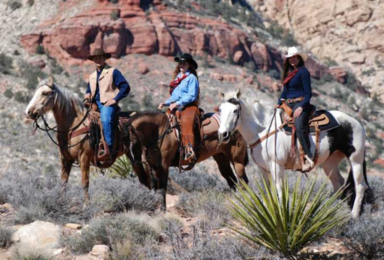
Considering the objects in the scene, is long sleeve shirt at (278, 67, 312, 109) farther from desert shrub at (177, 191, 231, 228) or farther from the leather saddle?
desert shrub at (177, 191, 231, 228)

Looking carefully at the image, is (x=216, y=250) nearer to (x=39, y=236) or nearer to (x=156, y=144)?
(x=39, y=236)

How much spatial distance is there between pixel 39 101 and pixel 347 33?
6405 centimetres

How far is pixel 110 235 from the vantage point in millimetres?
5902

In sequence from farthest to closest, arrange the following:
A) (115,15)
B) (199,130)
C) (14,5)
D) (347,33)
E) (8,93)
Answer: (347,33) < (14,5) < (115,15) < (8,93) < (199,130)

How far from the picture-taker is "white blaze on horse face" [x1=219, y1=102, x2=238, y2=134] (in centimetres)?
655

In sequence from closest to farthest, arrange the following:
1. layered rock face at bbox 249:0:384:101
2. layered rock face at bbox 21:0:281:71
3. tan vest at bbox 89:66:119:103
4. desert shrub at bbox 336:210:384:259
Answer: desert shrub at bbox 336:210:384:259, tan vest at bbox 89:66:119:103, layered rock face at bbox 21:0:281:71, layered rock face at bbox 249:0:384:101

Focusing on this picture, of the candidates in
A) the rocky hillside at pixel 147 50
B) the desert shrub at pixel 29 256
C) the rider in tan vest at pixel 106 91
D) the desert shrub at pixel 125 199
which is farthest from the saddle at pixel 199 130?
the rocky hillside at pixel 147 50

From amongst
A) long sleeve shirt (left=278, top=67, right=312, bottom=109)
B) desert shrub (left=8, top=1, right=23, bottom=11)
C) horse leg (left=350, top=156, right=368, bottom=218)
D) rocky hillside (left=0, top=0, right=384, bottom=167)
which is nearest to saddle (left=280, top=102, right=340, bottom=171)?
long sleeve shirt (left=278, top=67, right=312, bottom=109)

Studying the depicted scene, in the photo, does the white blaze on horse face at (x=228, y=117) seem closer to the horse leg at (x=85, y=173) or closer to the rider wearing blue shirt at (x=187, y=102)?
the rider wearing blue shirt at (x=187, y=102)

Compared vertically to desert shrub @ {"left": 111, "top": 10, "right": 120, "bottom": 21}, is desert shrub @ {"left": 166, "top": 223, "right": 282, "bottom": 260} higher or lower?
higher

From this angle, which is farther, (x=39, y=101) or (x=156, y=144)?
(x=156, y=144)

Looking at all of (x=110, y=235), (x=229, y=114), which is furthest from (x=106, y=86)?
(x=110, y=235)

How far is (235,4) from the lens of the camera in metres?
69.4

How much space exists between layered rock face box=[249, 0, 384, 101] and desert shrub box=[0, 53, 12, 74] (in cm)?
4319
